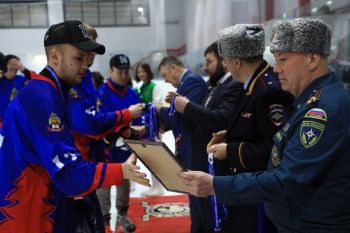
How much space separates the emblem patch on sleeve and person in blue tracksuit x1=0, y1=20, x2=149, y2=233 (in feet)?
1.86

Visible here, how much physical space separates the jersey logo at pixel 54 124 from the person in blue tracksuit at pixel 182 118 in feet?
4.26

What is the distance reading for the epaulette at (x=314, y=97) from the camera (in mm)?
1201

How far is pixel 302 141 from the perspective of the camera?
116 centimetres

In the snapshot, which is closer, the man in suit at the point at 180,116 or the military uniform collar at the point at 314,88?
the military uniform collar at the point at 314,88

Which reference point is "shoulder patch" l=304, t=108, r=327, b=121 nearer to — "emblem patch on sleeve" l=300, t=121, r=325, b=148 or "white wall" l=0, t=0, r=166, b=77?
"emblem patch on sleeve" l=300, t=121, r=325, b=148

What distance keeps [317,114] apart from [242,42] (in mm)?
797

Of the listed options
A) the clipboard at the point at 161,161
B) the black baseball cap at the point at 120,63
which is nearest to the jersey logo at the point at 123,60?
the black baseball cap at the point at 120,63

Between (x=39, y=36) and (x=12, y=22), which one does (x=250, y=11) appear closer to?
(x=39, y=36)

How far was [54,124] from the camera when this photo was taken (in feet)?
4.52

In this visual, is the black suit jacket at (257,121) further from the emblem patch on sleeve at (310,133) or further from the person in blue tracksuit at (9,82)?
the person in blue tracksuit at (9,82)

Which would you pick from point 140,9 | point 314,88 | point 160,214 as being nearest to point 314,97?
point 314,88

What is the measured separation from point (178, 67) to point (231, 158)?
198cm

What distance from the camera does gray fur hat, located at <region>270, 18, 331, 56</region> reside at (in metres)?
1.25

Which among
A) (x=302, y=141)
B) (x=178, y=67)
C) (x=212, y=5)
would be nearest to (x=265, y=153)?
(x=302, y=141)
